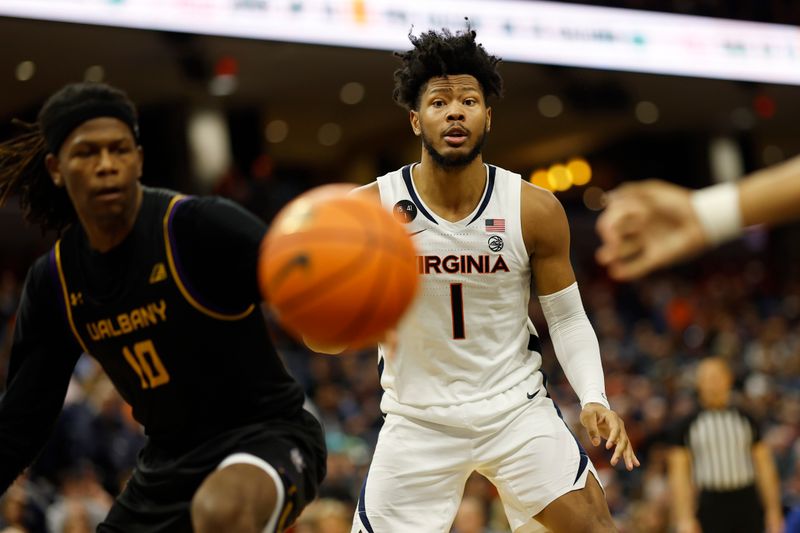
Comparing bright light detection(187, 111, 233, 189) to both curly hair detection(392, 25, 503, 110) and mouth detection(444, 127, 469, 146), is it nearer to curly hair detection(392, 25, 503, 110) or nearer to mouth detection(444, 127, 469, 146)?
curly hair detection(392, 25, 503, 110)

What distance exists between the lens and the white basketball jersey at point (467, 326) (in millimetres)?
4227

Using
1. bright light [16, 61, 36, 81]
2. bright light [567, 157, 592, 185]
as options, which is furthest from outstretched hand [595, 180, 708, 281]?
bright light [567, 157, 592, 185]

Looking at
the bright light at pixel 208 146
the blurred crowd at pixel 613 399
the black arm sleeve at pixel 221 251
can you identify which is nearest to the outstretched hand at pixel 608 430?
the black arm sleeve at pixel 221 251

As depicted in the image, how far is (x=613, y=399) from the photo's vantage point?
14.9 meters

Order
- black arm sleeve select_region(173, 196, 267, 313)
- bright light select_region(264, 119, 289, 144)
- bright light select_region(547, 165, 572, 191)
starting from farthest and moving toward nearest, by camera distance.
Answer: bright light select_region(547, 165, 572, 191), bright light select_region(264, 119, 289, 144), black arm sleeve select_region(173, 196, 267, 313)

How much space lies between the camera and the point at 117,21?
11695 millimetres

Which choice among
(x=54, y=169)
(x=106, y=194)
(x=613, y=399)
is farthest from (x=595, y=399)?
(x=613, y=399)

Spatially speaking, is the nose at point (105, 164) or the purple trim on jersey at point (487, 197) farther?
the purple trim on jersey at point (487, 197)

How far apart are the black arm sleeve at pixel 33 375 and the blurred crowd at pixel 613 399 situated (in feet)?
11.8

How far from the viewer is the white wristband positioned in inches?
96.0

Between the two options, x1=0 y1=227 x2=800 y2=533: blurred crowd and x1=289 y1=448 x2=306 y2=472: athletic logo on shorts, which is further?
x1=0 y1=227 x2=800 y2=533: blurred crowd

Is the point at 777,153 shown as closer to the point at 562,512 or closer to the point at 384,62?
the point at 384,62

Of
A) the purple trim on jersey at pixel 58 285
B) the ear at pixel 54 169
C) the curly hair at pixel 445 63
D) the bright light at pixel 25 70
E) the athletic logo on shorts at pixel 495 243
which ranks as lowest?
the purple trim on jersey at pixel 58 285

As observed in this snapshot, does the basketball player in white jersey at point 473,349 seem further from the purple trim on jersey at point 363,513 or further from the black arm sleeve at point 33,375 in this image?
the black arm sleeve at point 33,375
